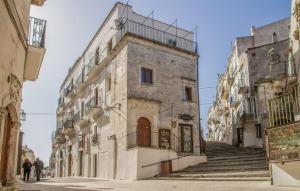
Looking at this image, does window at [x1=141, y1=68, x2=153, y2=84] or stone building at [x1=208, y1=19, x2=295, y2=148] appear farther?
stone building at [x1=208, y1=19, x2=295, y2=148]

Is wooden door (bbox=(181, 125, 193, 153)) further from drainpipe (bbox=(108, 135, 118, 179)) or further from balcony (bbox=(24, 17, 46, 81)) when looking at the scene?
balcony (bbox=(24, 17, 46, 81))

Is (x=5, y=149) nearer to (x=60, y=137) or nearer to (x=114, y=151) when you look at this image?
(x=114, y=151)

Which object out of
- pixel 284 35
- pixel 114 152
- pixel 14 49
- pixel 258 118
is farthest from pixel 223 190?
pixel 284 35

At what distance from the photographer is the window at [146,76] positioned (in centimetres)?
2095

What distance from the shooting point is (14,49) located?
8.82m

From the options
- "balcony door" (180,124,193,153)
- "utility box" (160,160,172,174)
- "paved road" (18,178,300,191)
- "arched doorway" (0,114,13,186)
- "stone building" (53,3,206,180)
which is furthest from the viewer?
"balcony door" (180,124,193,153)

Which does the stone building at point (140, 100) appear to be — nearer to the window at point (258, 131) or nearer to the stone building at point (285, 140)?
the window at point (258, 131)

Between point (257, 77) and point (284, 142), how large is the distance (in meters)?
16.7

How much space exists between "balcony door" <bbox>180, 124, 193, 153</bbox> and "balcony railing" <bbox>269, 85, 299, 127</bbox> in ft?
35.3

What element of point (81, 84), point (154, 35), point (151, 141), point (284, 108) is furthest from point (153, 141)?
point (81, 84)

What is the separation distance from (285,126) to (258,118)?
14762 millimetres

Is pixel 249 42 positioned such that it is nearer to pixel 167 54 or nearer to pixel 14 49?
pixel 167 54

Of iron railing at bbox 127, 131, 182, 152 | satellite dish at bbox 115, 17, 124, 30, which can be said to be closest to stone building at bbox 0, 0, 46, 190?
iron railing at bbox 127, 131, 182, 152

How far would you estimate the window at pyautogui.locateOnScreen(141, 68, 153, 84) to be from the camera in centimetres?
2095
